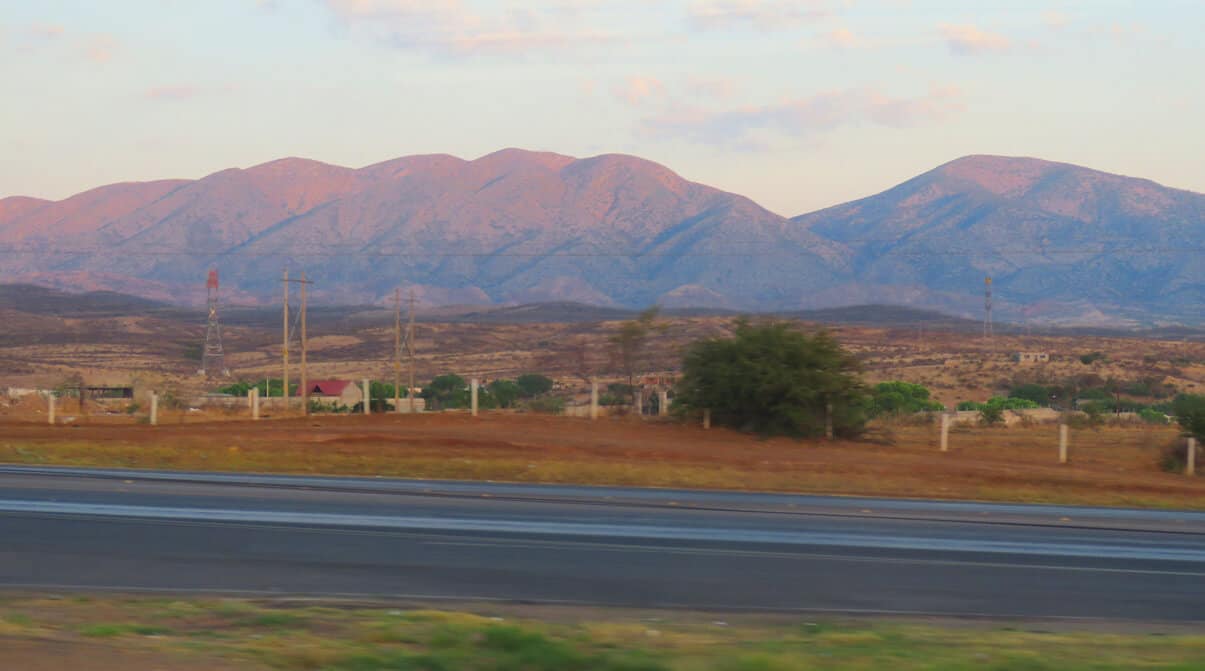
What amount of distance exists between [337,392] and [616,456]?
4771cm

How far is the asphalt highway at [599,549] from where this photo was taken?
1377 centimetres

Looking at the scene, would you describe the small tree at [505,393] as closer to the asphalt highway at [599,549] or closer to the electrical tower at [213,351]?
the electrical tower at [213,351]

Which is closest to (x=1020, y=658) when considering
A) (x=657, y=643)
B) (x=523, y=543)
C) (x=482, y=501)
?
(x=657, y=643)

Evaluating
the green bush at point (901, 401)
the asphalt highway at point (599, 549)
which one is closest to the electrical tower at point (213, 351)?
the green bush at point (901, 401)

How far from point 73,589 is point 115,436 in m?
26.8

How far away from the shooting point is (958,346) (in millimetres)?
118875

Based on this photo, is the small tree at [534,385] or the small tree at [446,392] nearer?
the small tree at [446,392]

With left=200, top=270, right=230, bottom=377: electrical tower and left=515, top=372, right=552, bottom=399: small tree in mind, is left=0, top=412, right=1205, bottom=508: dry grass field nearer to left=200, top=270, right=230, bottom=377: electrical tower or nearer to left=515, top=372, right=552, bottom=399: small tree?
left=515, top=372, right=552, bottom=399: small tree

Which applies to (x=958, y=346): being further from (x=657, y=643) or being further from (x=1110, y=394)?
(x=657, y=643)

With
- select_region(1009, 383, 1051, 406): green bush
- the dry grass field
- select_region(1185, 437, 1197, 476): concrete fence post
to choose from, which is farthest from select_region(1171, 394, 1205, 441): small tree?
select_region(1009, 383, 1051, 406): green bush

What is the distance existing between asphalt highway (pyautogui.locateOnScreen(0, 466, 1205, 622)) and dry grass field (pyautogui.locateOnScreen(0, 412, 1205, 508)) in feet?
13.2

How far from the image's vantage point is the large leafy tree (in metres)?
39.7

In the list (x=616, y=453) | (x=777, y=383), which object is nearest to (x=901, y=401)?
(x=777, y=383)

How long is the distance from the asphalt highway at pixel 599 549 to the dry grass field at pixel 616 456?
403 centimetres
